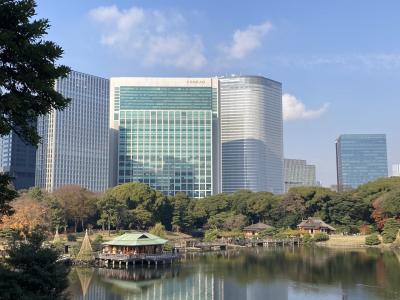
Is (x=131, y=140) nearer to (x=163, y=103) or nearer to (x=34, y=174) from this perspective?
(x=163, y=103)

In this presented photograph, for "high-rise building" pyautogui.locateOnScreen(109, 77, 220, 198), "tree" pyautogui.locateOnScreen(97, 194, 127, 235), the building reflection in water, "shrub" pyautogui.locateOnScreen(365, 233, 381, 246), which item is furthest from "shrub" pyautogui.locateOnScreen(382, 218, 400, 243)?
"high-rise building" pyautogui.locateOnScreen(109, 77, 220, 198)

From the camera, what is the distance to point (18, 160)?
391 ft

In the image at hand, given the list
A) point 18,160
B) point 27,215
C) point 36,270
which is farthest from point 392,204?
A: point 18,160

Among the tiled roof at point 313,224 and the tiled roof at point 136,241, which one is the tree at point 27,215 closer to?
the tiled roof at point 136,241

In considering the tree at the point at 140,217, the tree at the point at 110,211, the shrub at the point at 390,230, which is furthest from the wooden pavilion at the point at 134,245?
the shrub at the point at 390,230

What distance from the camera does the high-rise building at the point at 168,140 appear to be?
132 meters

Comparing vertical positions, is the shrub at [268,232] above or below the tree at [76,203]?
below

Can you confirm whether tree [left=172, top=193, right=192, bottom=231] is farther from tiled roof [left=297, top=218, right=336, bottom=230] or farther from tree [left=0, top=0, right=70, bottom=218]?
tree [left=0, top=0, right=70, bottom=218]

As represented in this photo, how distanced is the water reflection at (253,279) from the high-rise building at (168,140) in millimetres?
74182

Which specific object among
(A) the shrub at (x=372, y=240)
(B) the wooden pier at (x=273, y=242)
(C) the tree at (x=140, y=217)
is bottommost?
(B) the wooden pier at (x=273, y=242)

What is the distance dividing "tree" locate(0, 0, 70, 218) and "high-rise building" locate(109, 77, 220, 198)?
11891 centimetres

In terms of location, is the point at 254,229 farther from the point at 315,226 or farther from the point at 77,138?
the point at 77,138

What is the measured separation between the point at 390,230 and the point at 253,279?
123 ft

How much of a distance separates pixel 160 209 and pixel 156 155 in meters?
55.0
